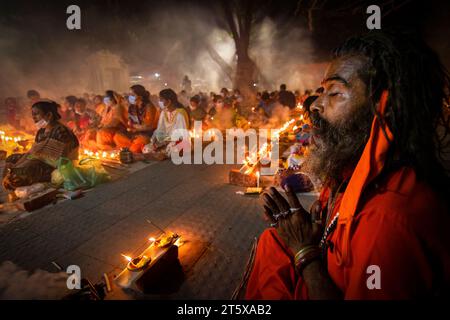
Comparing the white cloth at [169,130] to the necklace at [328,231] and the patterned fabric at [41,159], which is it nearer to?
the patterned fabric at [41,159]

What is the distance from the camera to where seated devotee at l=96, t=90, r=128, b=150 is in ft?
28.4

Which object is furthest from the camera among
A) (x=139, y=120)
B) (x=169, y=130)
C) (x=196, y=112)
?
(x=196, y=112)

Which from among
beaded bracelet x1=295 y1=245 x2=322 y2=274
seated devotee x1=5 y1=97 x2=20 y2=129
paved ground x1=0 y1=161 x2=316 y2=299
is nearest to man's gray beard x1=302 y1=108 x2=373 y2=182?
beaded bracelet x1=295 y1=245 x2=322 y2=274

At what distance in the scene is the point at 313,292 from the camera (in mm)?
1485

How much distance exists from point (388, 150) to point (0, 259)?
4730 millimetres

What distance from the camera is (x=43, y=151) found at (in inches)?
228

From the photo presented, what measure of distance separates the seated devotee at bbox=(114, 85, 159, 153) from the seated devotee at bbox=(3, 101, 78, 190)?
2.63 m

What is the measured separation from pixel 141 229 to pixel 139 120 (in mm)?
6085

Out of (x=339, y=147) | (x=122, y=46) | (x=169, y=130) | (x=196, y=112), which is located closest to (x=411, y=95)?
(x=339, y=147)

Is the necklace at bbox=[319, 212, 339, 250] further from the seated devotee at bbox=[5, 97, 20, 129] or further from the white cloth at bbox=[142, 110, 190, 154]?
the seated devotee at bbox=[5, 97, 20, 129]

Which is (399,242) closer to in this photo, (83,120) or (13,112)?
(83,120)

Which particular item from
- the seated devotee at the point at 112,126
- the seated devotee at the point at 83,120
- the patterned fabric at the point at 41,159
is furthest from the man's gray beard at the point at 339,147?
the seated devotee at the point at 83,120

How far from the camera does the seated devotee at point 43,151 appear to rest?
553cm

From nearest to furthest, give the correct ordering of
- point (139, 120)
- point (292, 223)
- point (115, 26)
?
point (292, 223) < point (139, 120) < point (115, 26)
